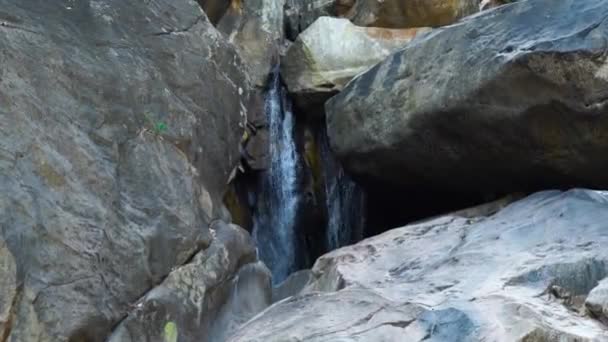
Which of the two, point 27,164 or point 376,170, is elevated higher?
point 27,164

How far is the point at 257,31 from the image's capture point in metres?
9.80

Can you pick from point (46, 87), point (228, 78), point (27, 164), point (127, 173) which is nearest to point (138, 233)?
point (127, 173)

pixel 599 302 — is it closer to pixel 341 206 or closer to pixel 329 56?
pixel 341 206

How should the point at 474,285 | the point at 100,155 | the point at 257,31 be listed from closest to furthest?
1. the point at 474,285
2. the point at 100,155
3. the point at 257,31

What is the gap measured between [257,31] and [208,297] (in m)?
6.05

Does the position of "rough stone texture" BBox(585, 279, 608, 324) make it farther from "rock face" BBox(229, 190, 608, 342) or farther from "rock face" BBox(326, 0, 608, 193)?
"rock face" BBox(326, 0, 608, 193)

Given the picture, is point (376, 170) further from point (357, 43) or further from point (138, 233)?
point (357, 43)

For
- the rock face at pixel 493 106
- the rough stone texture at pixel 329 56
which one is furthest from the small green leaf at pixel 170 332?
the rough stone texture at pixel 329 56

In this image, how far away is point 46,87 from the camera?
415cm

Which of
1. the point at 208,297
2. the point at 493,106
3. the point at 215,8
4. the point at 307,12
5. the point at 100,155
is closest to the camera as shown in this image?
the point at 100,155

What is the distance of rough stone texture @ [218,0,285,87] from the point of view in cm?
936

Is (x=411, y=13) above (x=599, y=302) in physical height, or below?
above

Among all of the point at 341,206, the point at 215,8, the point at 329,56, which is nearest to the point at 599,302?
the point at 341,206

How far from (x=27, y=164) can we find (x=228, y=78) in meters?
2.21
